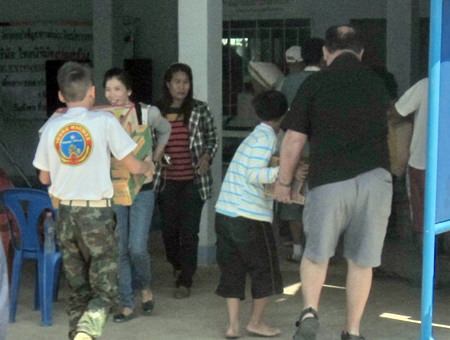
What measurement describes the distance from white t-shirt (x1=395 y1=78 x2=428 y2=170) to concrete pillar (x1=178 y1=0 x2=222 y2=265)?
204 cm

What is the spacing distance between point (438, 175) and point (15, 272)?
9.46 feet

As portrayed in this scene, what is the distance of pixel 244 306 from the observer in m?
7.51

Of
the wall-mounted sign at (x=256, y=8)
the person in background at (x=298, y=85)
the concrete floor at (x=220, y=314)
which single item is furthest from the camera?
the wall-mounted sign at (x=256, y=8)

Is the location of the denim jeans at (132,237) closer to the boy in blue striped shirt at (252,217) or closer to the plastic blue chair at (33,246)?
the plastic blue chair at (33,246)

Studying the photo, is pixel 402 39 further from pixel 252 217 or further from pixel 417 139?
pixel 252 217

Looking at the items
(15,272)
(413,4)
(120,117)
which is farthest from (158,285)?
(413,4)

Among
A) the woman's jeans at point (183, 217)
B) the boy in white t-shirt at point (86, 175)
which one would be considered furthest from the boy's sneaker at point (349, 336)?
the woman's jeans at point (183, 217)

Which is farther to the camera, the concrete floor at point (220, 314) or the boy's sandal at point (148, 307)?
the boy's sandal at point (148, 307)

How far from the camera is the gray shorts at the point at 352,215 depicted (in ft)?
19.8

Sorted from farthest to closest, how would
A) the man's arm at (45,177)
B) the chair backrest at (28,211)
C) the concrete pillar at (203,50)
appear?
the concrete pillar at (203,50)
the chair backrest at (28,211)
the man's arm at (45,177)

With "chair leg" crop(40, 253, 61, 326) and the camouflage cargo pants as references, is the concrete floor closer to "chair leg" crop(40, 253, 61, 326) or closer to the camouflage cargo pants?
"chair leg" crop(40, 253, 61, 326)

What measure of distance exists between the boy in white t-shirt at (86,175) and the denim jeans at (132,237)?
31.5 inches

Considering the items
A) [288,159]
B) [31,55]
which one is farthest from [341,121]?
[31,55]

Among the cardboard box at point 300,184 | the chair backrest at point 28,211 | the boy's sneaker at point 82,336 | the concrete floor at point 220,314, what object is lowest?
the concrete floor at point 220,314
